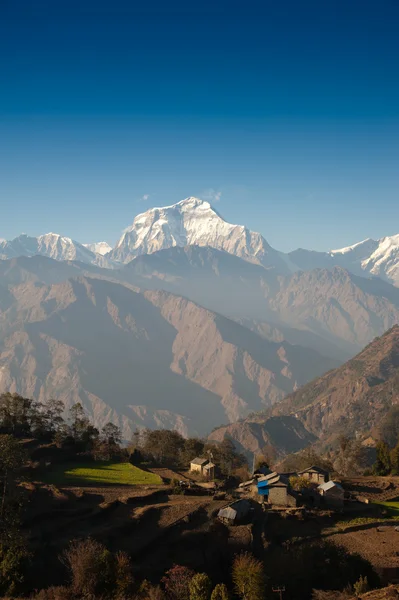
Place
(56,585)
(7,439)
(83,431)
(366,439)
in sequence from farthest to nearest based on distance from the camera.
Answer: (366,439), (83,431), (7,439), (56,585)

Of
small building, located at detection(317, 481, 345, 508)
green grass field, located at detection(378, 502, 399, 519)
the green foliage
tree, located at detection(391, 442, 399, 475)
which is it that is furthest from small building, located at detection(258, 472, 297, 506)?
tree, located at detection(391, 442, 399, 475)

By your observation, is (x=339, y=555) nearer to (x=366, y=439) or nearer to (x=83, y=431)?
(x=83, y=431)

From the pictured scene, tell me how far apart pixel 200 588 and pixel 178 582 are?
1.77 m

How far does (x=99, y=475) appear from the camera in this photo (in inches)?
2042

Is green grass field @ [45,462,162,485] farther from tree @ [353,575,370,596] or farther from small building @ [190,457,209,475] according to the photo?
tree @ [353,575,370,596]

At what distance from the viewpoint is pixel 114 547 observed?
3262 centimetres

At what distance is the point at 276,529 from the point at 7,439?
2124 cm

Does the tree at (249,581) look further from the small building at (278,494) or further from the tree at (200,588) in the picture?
the small building at (278,494)

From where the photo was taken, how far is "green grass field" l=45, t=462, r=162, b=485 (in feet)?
160

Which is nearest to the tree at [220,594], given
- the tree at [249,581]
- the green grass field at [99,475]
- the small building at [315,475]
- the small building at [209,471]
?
Answer: the tree at [249,581]

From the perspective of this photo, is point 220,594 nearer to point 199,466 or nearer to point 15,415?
point 199,466

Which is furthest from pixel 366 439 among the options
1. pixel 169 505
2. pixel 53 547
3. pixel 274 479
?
pixel 53 547

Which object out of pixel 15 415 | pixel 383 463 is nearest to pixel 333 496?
pixel 383 463

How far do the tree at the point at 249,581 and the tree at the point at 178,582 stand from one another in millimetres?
2690
